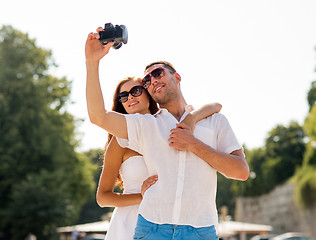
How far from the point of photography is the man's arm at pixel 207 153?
249 centimetres

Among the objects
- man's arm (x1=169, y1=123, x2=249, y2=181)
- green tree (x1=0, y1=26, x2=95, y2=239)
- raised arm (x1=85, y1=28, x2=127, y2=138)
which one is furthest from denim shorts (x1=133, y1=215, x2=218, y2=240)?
green tree (x1=0, y1=26, x2=95, y2=239)

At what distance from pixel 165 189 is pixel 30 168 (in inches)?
A: 1012

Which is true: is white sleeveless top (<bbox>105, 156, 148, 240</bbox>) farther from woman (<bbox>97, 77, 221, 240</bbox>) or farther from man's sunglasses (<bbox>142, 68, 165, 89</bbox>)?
man's sunglasses (<bbox>142, 68, 165, 89</bbox>)

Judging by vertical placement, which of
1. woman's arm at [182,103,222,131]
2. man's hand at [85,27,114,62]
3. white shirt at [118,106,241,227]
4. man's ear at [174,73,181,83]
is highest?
man's ear at [174,73,181,83]

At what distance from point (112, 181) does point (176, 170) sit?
32.8 inches

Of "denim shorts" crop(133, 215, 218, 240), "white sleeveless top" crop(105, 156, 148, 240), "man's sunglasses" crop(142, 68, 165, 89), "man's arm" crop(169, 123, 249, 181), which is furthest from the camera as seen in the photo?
"white sleeveless top" crop(105, 156, 148, 240)

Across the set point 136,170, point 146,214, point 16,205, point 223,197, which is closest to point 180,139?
point 146,214

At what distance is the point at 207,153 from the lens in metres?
2.51

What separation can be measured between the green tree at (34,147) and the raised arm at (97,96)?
75.0 feet

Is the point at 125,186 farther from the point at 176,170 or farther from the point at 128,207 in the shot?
the point at 176,170

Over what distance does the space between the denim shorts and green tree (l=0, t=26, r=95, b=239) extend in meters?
22.9

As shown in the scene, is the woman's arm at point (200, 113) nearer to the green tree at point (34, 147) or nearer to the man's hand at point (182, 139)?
the man's hand at point (182, 139)

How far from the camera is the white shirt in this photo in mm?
2418

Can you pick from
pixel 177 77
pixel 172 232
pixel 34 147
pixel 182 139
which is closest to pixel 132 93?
pixel 177 77
